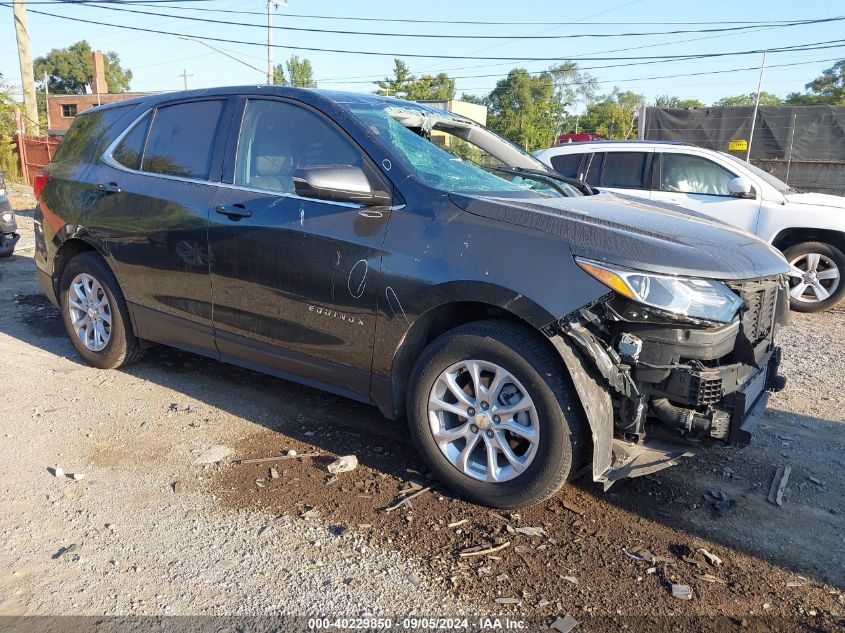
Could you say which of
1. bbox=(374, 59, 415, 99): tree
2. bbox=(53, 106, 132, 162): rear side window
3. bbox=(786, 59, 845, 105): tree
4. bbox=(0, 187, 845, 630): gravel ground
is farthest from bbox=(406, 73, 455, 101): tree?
bbox=(0, 187, 845, 630): gravel ground

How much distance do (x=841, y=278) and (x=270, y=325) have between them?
6.67m

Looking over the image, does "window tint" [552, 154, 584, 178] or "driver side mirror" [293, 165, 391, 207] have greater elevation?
"window tint" [552, 154, 584, 178]

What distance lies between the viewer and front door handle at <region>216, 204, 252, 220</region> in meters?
3.80

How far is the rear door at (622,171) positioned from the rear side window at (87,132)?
218 inches

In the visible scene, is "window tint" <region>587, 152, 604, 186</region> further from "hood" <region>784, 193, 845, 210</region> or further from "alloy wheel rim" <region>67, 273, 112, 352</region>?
"alloy wheel rim" <region>67, 273, 112, 352</region>

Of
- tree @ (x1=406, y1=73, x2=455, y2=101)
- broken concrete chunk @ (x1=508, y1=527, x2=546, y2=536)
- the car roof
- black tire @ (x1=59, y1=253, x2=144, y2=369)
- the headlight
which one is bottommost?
broken concrete chunk @ (x1=508, y1=527, x2=546, y2=536)

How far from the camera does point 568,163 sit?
8.75m

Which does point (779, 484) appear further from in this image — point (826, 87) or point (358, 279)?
point (826, 87)

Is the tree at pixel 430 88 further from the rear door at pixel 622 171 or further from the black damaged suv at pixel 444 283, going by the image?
the black damaged suv at pixel 444 283

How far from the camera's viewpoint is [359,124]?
3551 millimetres

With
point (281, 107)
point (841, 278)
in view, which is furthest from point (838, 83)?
point (281, 107)

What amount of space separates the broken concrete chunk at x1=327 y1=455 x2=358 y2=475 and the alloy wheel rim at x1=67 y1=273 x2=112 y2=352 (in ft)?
7.47

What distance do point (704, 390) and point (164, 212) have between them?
330 centimetres

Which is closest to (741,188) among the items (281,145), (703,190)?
(703,190)
